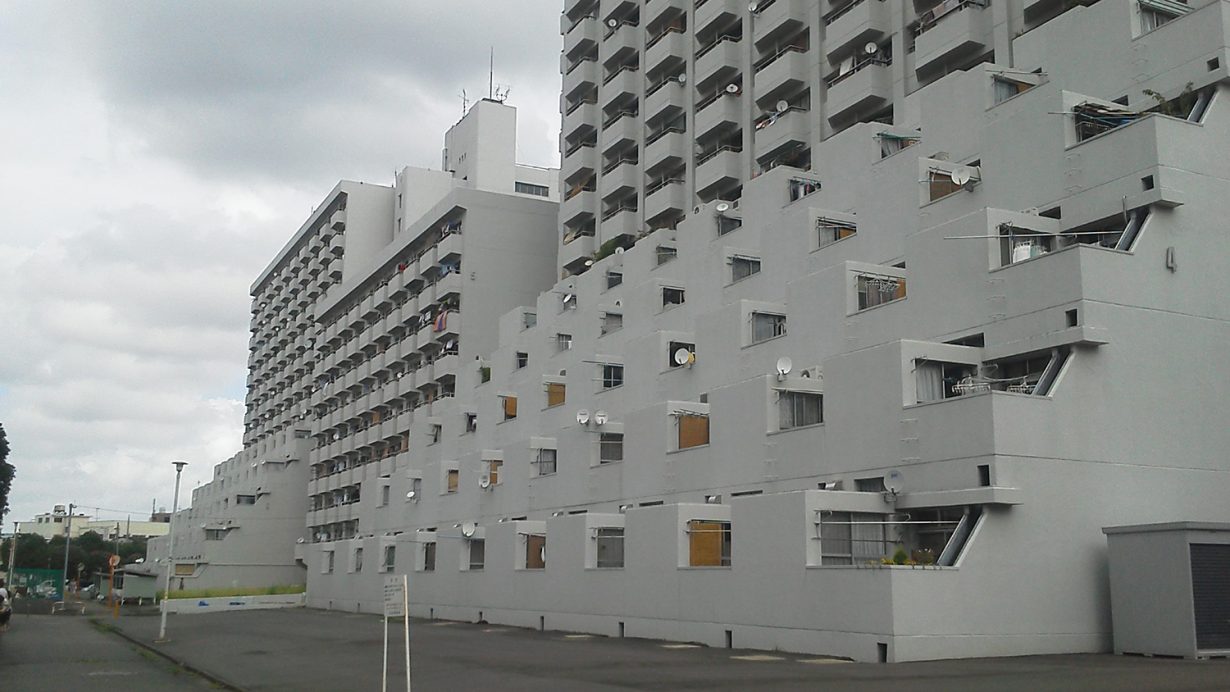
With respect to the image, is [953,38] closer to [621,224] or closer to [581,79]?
[621,224]

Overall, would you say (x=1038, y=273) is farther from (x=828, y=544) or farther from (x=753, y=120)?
(x=753, y=120)

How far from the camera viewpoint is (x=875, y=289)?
1404 inches

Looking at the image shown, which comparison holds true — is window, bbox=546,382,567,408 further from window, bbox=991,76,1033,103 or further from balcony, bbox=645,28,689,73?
window, bbox=991,76,1033,103

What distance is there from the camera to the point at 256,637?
40625 millimetres

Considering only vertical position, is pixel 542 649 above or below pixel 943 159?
below

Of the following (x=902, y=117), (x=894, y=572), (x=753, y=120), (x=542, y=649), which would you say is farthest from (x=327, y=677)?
(x=753, y=120)

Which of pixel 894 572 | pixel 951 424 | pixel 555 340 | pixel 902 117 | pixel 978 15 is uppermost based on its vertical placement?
pixel 978 15

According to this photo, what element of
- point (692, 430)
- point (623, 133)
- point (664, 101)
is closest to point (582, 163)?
point (623, 133)

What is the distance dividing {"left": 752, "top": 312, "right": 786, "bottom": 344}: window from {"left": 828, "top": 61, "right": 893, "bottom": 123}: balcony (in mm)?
13199

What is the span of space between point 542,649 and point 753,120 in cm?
3316

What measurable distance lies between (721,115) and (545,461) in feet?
66.1

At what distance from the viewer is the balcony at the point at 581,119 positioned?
7200cm

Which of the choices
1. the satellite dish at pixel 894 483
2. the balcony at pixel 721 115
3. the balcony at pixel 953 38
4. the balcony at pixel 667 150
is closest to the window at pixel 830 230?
the balcony at pixel 953 38

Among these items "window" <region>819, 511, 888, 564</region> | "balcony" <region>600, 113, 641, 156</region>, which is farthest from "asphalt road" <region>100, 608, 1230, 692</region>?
"balcony" <region>600, 113, 641, 156</region>
